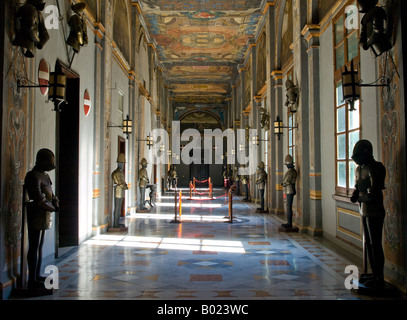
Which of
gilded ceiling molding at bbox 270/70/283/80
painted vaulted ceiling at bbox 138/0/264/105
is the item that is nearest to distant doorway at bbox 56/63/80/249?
gilded ceiling molding at bbox 270/70/283/80

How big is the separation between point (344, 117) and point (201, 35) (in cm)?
1374

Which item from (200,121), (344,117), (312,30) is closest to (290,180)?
(344,117)

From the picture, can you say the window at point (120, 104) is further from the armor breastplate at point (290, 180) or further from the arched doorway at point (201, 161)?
the arched doorway at point (201, 161)

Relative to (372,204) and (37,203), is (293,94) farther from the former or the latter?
(37,203)

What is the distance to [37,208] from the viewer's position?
16.2ft

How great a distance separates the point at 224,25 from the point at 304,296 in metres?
16.3

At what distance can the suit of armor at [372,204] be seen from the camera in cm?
499

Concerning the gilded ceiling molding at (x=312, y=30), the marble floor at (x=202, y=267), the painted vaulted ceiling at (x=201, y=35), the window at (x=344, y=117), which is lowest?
the marble floor at (x=202, y=267)

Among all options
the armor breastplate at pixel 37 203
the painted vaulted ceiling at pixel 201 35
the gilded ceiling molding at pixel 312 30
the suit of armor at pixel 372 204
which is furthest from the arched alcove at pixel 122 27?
the suit of armor at pixel 372 204

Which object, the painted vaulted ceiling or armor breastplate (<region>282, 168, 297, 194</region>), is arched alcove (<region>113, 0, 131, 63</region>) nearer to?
the painted vaulted ceiling

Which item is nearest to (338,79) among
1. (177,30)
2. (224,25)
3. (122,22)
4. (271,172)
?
(271,172)

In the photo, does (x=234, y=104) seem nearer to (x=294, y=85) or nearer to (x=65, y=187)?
(x=294, y=85)

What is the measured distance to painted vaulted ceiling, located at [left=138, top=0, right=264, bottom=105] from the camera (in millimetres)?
16328

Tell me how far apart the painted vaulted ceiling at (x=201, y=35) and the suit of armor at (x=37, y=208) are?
12801 millimetres
